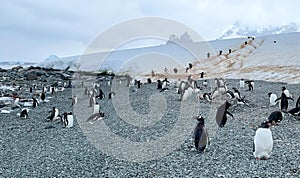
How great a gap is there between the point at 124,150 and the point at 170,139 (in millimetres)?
1303

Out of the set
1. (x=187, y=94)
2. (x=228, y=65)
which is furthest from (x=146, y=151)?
(x=228, y=65)

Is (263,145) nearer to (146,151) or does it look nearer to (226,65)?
(146,151)

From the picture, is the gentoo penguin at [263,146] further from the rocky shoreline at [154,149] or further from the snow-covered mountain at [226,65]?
the snow-covered mountain at [226,65]

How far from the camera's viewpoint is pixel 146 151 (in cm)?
759

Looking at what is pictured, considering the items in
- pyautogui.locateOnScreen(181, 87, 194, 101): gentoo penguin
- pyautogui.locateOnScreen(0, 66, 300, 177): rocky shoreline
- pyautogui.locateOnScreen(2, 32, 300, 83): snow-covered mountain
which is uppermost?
pyautogui.locateOnScreen(2, 32, 300, 83): snow-covered mountain

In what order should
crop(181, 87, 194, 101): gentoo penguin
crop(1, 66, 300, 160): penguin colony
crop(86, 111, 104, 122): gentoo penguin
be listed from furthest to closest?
crop(181, 87, 194, 101): gentoo penguin
crop(86, 111, 104, 122): gentoo penguin
crop(1, 66, 300, 160): penguin colony

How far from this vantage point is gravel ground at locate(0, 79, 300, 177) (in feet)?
20.0

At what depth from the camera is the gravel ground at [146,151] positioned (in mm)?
6105

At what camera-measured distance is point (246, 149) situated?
727cm

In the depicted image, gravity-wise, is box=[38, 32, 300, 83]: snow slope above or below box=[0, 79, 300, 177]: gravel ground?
above

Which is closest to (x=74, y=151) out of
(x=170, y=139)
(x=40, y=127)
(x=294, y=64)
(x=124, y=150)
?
(x=124, y=150)

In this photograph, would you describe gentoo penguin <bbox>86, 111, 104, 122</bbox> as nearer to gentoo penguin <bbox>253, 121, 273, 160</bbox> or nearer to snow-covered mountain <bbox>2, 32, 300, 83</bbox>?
gentoo penguin <bbox>253, 121, 273, 160</bbox>

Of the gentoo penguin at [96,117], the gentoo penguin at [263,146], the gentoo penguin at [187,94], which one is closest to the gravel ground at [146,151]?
the gentoo penguin at [263,146]

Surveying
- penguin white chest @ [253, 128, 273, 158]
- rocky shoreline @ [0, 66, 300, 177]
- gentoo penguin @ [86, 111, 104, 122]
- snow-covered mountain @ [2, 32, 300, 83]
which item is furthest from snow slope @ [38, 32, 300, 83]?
penguin white chest @ [253, 128, 273, 158]
